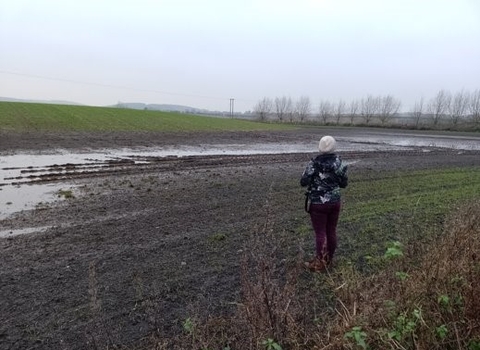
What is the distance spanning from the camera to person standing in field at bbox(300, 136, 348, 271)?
5570 mm

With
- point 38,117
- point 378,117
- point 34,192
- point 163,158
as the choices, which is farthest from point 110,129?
point 378,117

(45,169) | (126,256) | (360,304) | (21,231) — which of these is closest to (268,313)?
(360,304)

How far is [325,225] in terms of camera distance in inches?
227

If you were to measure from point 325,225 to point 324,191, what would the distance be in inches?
20.3

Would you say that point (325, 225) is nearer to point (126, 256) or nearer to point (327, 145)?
point (327, 145)

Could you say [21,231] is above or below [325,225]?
below

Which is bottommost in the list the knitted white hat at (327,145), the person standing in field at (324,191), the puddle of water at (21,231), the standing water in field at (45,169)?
the standing water in field at (45,169)

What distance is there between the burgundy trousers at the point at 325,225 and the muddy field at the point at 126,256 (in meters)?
0.76

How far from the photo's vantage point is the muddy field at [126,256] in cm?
438

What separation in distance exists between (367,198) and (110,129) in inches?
1099

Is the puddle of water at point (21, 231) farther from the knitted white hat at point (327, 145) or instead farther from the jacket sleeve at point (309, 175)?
the knitted white hat at point (327, 145)

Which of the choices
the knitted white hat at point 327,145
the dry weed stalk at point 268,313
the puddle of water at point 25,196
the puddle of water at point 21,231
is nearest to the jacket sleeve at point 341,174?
the knitted white hat at point 327,145

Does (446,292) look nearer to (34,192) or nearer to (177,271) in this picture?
(177,271)

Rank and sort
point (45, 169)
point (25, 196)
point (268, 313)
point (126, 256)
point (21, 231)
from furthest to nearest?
1. point (45, 169)
2. point (25, 196)
3. point (21, 231)
4. point (126, 256)
5. point (268, 313)
